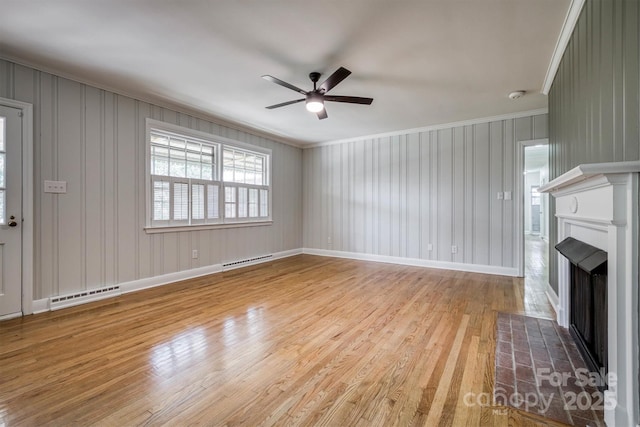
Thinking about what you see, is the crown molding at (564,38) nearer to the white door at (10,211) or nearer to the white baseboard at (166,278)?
the white door at (10,211)

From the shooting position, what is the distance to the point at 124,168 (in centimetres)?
363

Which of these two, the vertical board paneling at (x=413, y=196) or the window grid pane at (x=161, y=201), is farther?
the vertical board paneling at (x=413, y=196)

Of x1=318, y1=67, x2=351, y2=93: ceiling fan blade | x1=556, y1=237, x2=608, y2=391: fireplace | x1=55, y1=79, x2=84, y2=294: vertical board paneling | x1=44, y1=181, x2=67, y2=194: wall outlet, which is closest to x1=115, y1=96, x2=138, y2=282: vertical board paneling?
x1=55, y1=79, x2=84, y2=294: vertical board paneling

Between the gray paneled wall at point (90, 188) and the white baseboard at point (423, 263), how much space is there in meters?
2.90

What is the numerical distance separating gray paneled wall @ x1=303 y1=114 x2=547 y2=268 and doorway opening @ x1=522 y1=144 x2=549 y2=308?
1.12ft

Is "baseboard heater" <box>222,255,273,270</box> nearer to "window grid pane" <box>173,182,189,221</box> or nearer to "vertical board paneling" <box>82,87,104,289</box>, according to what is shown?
"window grid pane" <box>173,182,189,221</box>

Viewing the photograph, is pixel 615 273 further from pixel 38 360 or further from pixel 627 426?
pixel 38 360

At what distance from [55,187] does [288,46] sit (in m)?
2.84

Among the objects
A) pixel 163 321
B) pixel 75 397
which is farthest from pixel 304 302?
pixel 75 397

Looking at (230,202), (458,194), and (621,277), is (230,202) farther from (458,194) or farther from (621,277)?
(621,277)

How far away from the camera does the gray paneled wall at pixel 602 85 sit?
4.57 ft

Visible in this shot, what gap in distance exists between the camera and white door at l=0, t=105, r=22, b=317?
8.96ft

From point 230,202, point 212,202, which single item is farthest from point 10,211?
point 230,202

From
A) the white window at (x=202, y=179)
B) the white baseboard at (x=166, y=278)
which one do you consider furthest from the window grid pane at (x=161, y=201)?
the white baseboard at (x=166, y=278)
